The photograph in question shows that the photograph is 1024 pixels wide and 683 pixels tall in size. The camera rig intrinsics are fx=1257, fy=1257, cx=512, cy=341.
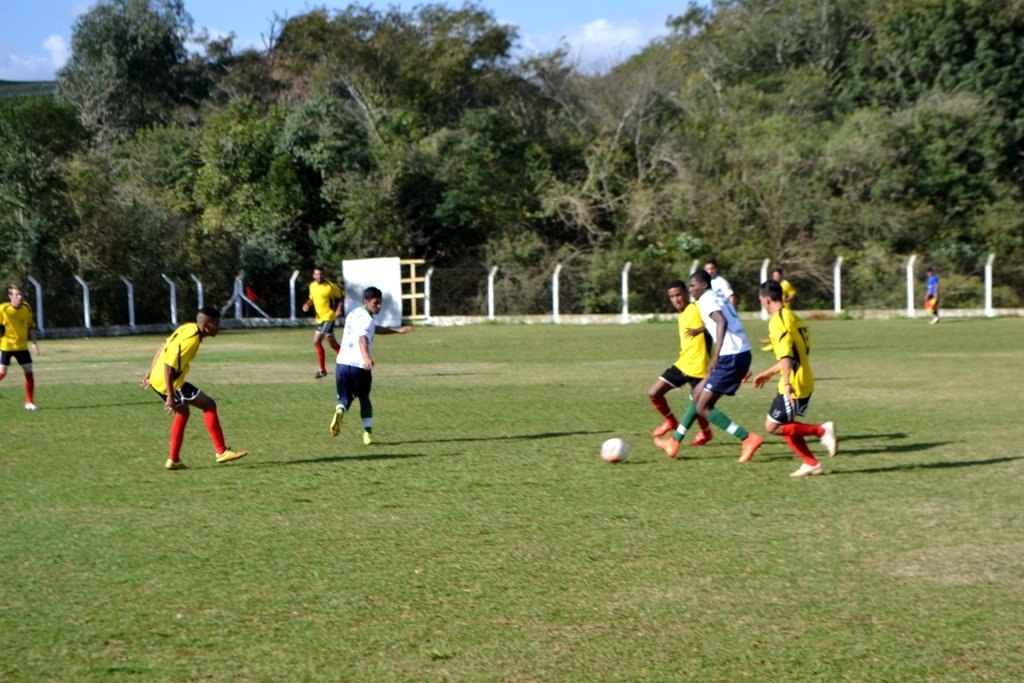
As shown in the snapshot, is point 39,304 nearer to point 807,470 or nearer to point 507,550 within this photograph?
point 807,470

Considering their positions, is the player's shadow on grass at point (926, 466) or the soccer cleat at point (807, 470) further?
the player's shadow on grass at point (926, 466)

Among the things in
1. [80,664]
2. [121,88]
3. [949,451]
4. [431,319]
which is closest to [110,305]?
[431,319]

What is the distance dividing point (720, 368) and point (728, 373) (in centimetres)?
9

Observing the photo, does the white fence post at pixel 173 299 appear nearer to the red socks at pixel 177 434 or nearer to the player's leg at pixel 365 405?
the player's leg at pixel 365 405

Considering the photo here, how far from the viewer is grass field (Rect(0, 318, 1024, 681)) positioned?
559 cm

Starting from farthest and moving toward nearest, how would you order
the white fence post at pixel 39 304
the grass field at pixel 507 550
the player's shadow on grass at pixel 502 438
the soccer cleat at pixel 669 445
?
the white fence post at pixel 39 304 < the player's shadow on grass at pixel 502 438 < the soccer cleat at pixel 669 445 < the grass field at pixel 507 550

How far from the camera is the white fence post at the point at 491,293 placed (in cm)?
3947

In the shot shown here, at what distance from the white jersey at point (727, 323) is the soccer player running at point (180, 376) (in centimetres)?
425

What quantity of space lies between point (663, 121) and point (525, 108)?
668 cm

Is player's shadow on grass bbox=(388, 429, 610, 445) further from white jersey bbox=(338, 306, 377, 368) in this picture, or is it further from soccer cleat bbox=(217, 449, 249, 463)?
soccer cleat bbox=(217, 449, 249, 463)

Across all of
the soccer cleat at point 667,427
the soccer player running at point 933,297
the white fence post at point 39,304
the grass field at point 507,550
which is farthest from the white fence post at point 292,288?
the soccer cleat at point 667,427

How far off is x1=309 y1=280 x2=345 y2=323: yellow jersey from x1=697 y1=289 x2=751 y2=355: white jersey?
11.3 meters

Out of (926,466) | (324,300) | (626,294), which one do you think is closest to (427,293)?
(626,294)

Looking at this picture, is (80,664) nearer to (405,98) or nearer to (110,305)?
(110,305)
